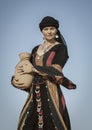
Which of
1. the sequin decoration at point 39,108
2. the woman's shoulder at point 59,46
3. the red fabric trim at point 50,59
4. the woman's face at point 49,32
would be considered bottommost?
the sequin decoration at point 39,108

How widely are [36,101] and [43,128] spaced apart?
19 cm

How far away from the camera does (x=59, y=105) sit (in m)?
2.58

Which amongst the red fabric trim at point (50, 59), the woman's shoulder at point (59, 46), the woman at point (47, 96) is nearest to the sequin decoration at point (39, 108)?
the woman at point (47, 96)

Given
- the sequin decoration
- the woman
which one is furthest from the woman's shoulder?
the sequin decoration

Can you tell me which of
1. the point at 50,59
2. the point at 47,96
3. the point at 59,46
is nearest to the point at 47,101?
the point at 47,96

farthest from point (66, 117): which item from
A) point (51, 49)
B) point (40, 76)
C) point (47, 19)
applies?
point (47, 19)

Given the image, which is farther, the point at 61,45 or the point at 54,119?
the point at 61,45

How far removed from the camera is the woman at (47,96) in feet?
8.35

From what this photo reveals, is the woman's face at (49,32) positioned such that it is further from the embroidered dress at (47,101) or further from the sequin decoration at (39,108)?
the sequin decoration at (39,108)

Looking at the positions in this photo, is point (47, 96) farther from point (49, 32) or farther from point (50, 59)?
point (49, 32)

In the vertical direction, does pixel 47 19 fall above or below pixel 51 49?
above

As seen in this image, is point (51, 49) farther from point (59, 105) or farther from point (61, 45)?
point (59, 105)

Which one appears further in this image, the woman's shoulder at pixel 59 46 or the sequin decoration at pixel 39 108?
the woman's shoulder at pixel 59 46

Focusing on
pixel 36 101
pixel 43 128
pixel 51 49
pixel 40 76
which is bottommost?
pixel 43 128
